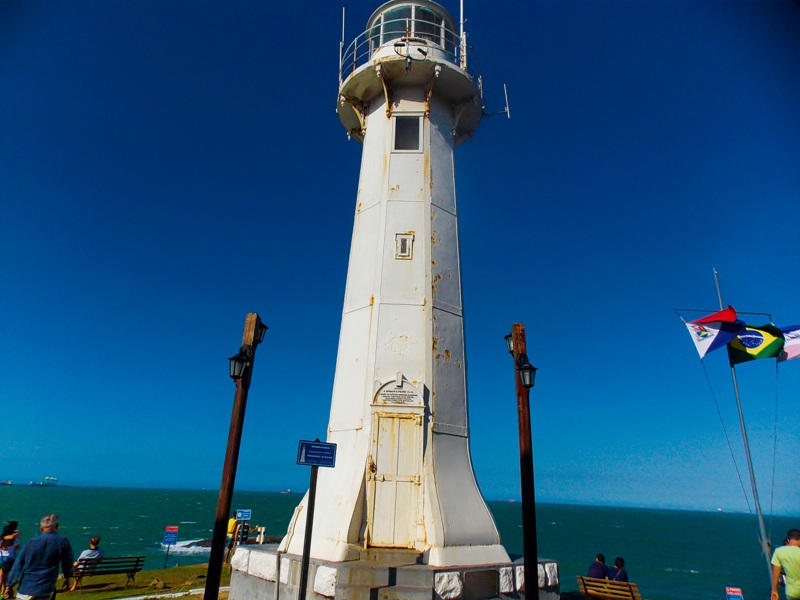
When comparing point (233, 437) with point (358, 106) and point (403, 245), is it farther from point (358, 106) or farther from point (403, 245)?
point (358, 106)

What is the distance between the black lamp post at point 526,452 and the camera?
780 cm

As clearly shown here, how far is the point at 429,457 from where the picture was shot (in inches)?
359

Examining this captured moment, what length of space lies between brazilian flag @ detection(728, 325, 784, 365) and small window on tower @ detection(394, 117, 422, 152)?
879 cm

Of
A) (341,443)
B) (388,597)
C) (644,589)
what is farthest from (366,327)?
(644,589)

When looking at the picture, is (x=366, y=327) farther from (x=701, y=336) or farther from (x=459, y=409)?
(x=701, y=336)

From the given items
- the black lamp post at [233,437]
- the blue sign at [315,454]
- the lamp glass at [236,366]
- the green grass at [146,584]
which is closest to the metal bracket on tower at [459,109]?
the black lamp post at [233,437]

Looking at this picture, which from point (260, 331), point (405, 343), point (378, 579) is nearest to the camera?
point (378, 579)

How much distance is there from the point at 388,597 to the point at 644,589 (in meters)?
38.4

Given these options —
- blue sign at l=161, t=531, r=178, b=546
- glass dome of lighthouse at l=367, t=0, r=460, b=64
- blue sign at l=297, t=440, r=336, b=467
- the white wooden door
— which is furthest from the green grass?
glass dome of lighthouse at l=367, t=0, r=460, b=64

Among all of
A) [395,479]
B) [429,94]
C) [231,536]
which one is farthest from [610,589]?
[231,536]

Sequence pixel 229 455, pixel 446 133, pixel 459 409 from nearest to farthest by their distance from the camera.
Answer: pixel 229 455
pixel 459 409
pixel 446 133

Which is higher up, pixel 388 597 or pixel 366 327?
pixel 366 327

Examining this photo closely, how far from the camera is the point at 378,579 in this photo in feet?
25.0

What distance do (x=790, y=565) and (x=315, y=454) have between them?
5659 mm
